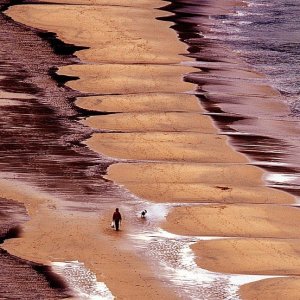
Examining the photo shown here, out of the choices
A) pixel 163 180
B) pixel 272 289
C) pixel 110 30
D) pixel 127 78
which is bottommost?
pixel 272 289

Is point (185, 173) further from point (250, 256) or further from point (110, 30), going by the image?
point (110, 30)

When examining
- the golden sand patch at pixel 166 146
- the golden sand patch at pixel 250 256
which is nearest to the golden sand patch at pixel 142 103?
the golden sand patch at pixel 166 146

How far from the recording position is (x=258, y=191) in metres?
36.4

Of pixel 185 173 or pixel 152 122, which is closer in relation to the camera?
pixel 185 173

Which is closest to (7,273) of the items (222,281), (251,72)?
(222,281)

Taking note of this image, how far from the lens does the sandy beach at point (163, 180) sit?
100 ft

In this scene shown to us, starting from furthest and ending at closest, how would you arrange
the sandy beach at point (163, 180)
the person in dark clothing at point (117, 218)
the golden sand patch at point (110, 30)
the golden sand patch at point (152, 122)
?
the golden sand patch at point (110, 30)
the golden sand patch at point (152, 122)
the person in dark clothing at point (117, 218)
the sandy beach at point (163, 180)

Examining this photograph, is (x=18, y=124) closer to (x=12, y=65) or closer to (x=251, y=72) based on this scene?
(x=12, y=65)

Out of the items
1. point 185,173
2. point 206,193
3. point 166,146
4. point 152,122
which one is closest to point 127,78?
point 152,122

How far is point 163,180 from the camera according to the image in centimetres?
3719

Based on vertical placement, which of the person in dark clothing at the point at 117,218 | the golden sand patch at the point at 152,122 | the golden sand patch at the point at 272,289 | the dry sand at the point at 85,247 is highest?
the person in dark clothing at the point at 117,218

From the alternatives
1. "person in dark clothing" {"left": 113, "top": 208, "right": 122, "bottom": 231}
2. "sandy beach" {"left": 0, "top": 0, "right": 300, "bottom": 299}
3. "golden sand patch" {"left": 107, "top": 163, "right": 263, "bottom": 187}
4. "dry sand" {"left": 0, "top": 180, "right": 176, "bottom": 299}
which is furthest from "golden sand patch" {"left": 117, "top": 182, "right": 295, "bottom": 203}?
"person in dark clothing" {"left": 113, "top": 208, "right": 122, "bottom": 231}

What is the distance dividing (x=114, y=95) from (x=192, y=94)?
291cm

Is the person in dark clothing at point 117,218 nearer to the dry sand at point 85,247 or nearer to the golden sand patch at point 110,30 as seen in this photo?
the dry sand at point 85,247
